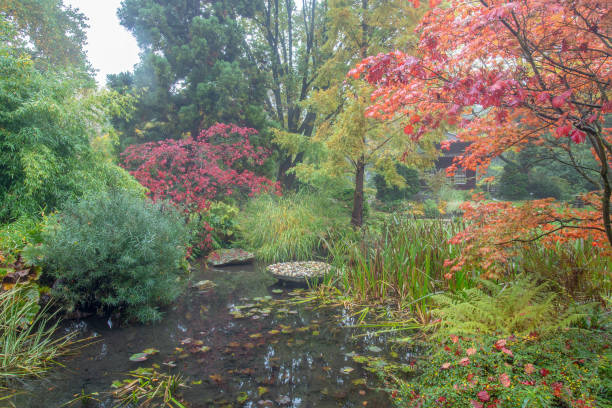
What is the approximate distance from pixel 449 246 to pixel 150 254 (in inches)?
136

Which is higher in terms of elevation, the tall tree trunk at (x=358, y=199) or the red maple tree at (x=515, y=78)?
the red maple tree at (x=515, y=78)

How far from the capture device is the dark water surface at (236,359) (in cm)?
235

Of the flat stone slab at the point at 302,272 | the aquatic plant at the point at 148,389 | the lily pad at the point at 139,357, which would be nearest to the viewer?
the aquatic plant at the point at 148,389

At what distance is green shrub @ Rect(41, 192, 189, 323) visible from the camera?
335 centimetres

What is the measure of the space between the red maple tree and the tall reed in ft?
3.00

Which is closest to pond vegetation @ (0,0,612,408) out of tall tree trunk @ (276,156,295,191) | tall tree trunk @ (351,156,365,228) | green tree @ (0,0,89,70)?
tall tree trunk @ (351,156,365,228)

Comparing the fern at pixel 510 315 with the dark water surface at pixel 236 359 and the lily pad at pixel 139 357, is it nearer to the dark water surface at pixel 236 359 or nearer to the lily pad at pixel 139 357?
the dark water surface at pixel 236 359

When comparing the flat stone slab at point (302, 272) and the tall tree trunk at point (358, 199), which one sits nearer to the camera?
the flat stone slab at point (302, 272)

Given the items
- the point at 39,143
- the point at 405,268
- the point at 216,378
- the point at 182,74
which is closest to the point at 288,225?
the point at 405,268

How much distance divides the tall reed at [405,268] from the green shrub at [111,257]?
229 centimetres

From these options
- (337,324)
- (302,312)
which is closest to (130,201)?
(302,312)

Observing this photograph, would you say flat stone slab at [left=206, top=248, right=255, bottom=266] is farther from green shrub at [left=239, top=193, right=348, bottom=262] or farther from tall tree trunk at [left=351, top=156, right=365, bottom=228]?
tall tree trunk at [left=351, top=156, right=365, bottom=228]

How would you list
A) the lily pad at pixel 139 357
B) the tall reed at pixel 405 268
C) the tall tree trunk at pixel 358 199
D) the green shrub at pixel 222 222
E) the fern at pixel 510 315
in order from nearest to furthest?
the fern at pixel 510 315 → the lily pad at pixel 139 357 → the tall reed at pixel 405 268 → the green shrub at pixel 222 222 → the tall tree trunk at pixel 358 199

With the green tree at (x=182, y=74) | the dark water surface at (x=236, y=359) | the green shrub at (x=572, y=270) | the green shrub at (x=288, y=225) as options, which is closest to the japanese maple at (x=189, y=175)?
the green shrub at (x=288, y=225)
